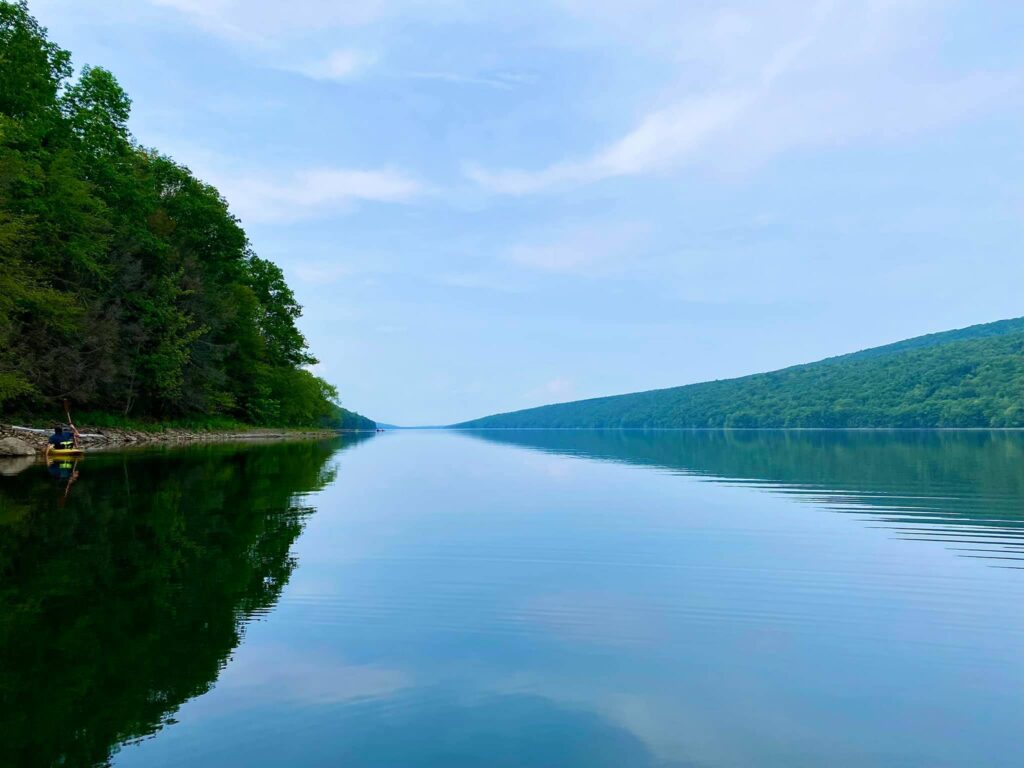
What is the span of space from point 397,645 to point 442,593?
2701 millimetres

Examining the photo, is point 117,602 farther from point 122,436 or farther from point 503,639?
point 122,436

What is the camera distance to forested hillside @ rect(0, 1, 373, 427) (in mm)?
40875

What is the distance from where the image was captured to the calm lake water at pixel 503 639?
5758 millimetres

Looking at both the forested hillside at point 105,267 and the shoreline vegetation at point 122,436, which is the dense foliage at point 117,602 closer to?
the shoreline vegetation at point 122,436

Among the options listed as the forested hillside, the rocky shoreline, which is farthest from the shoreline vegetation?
the forested hillside

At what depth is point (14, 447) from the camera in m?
36.9

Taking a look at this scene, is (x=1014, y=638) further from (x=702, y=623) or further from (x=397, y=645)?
(x=397, y=645)

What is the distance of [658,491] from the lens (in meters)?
26.4

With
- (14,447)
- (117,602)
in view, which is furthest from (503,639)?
(14,447)

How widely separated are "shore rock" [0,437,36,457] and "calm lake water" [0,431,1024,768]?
2131 cm

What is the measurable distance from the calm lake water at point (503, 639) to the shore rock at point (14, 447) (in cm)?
2131

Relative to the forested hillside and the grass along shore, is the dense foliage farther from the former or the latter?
the forested hillside

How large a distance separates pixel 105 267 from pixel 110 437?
12.8 metres

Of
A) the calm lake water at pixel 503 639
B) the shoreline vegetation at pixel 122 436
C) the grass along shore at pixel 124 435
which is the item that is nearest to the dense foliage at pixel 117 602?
the calm lake water at pixel 503 639
